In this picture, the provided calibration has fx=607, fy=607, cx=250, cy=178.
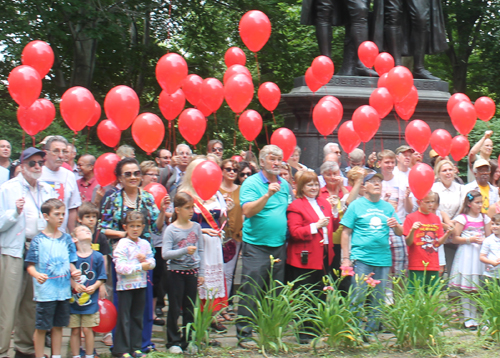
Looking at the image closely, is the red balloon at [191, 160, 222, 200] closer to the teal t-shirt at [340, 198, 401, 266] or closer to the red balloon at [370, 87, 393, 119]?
the teal t-shirt at [340, 198, 401, 266]

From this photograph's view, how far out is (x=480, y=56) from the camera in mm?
18453

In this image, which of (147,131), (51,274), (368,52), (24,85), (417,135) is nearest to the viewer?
(51,274)

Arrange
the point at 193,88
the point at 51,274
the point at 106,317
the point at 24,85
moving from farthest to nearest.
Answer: the point at 193,88, the point at 24,85, the point at 106,317, the point at 51,274

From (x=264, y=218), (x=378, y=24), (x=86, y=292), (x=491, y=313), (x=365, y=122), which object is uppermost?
(x=378, y=24)

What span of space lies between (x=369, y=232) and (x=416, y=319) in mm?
967

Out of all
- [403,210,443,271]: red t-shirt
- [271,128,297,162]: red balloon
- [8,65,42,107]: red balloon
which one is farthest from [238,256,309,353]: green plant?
[8,65,42,107]: red balloon

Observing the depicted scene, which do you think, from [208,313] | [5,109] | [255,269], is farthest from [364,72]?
[5,109]

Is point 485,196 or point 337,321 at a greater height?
point 485,196

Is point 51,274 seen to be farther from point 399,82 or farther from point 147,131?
point 399,82

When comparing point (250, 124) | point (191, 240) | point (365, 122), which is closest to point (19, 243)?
point (191, 240)

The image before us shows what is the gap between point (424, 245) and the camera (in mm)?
6203

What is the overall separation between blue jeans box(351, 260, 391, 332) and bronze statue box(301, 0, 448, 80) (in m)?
4.94

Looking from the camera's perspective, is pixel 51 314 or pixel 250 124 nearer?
pixel 51 314

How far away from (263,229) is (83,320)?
1.76 meters
